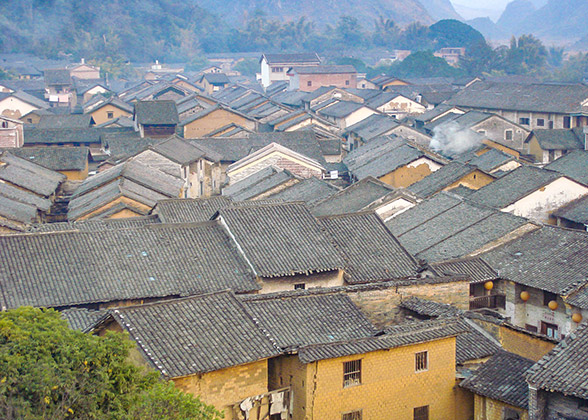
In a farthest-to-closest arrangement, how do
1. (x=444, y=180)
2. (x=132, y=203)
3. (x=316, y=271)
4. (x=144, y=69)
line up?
1. (x=144, y=69)
2. (x=444, y=180)
3. (x=132, y=203)
4. (x=316, y=271)

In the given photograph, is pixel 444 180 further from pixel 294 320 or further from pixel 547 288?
pixel 294 320

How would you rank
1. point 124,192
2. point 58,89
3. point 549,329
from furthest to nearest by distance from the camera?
point 58,89, point 124,192, point 549,329

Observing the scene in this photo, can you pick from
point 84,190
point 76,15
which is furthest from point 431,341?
point 76,15

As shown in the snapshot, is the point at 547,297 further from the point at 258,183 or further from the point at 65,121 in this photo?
the point at 65,121

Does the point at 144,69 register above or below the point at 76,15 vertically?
below

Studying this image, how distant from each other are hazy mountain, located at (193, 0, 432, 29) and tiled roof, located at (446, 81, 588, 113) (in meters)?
116

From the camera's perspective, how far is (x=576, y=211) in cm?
2788

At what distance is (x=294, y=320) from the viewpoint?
15977 mm

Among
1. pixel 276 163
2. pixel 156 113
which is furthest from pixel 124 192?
pixel 156 113

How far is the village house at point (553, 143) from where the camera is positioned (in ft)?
149

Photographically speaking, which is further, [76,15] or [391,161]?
[76,15]

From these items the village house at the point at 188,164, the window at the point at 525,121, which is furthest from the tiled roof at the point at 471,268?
the window at the point at 525,121

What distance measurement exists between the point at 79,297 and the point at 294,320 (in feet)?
16.8

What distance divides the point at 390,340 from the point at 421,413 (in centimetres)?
171
